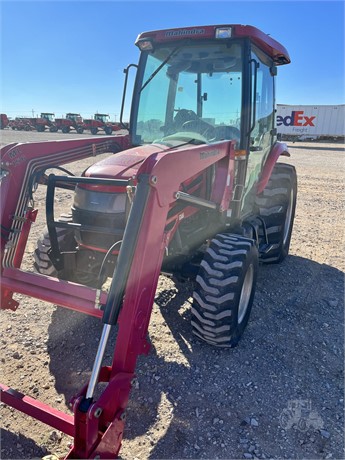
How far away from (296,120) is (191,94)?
27950 mm

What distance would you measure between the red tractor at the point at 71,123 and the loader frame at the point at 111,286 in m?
35.4

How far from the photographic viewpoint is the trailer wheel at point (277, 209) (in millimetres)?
4773

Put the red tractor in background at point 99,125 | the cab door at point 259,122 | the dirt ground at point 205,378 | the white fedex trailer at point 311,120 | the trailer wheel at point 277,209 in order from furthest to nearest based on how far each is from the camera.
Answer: the red tractor in background at point 99,125
the white fedex trailer at point 311,120
the trailer wheel at point 277,209
the cab door at point 259,122
the dirt ground at point 205,378

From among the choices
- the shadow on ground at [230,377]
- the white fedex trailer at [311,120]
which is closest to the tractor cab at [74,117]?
the white fedex trailer at [311,120]

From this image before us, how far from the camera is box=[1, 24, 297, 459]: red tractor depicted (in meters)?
2.08

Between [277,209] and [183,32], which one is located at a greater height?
[183,32]

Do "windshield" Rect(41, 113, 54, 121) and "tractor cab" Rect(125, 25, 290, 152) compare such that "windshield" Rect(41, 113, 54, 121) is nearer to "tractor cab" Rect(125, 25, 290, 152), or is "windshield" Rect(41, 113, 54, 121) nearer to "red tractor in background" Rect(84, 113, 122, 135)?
"red tractor in background" Rect(84, 113, 122, 135)

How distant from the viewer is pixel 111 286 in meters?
2.05

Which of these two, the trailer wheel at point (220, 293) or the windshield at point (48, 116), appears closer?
the trailer wheel at point (220, 293)

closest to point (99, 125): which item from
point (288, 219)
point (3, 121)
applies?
point (3, 121)

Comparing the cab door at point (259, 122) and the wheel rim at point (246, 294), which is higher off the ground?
the cab door at point (259, 122)

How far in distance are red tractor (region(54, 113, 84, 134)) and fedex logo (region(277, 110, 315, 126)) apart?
61.0 ft

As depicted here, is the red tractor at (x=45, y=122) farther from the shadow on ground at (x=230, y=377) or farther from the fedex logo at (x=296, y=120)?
the shadow on ground at (x=230, y=377)

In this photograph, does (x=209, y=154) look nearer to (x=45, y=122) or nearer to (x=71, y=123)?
(x=71, y=123)
